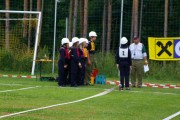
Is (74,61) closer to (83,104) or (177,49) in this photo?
(177,49)

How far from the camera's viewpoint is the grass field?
12.6 m

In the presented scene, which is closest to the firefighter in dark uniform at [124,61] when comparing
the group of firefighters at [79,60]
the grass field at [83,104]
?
the grass field at [83,104]

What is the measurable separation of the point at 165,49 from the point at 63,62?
4031 mm

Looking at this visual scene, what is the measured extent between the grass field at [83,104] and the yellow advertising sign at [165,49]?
298 cm

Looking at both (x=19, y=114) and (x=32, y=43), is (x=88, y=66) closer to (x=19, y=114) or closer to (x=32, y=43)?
(x=19, y=114)

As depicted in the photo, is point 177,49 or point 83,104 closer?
point 83,104

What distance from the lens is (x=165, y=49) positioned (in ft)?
75.7

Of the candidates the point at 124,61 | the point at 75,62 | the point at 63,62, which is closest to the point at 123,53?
the point at 124,61

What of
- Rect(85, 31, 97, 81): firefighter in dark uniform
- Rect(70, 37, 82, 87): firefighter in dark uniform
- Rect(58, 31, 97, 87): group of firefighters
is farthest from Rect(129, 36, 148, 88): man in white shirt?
Rect(70, 37, 82, 87): firefighter in dark uniform

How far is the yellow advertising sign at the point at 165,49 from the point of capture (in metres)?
22.4

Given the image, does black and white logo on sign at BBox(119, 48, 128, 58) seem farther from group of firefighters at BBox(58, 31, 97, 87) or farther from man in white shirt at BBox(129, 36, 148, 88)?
group of firefighters at BBox(58, 31, 97, 87)

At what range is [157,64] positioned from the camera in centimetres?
3112

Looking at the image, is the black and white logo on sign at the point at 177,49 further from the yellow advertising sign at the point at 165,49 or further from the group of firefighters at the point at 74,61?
the group of firefighters at the point at 74,61

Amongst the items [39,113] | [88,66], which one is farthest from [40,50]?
[39,113]
